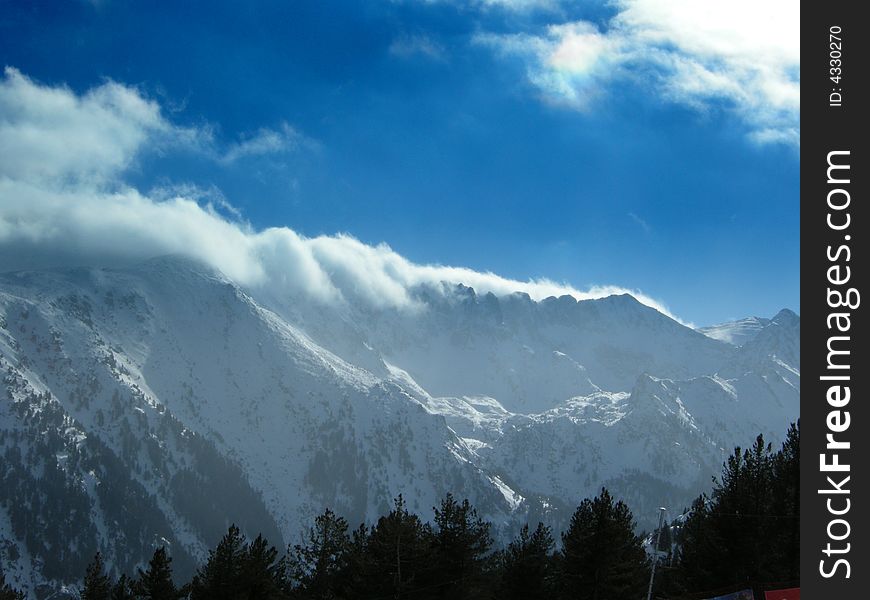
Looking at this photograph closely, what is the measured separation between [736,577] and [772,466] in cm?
1199

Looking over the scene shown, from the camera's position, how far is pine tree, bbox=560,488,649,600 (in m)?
47.1

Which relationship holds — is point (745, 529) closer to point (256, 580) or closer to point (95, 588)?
point (256, 580)

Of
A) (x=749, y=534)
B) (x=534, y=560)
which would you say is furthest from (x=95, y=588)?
(x=749, y=534)

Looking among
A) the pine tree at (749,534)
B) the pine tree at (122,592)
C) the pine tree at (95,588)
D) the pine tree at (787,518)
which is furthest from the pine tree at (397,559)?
the pine tree at (787,518)

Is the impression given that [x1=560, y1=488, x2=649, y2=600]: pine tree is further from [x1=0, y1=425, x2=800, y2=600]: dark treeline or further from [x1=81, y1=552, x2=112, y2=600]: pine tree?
[x1=81, y1=552, x2=112, y2=600]: pine tree

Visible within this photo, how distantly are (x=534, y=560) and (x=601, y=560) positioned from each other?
6.46 metres

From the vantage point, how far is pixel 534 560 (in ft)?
172

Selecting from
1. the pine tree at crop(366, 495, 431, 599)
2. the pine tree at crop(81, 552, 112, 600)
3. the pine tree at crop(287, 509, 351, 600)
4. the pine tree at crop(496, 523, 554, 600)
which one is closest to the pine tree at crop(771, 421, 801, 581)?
the pine tree at crop(496, 523, 554, 600)

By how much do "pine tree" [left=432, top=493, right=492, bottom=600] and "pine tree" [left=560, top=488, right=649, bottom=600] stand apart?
6.09 meters
